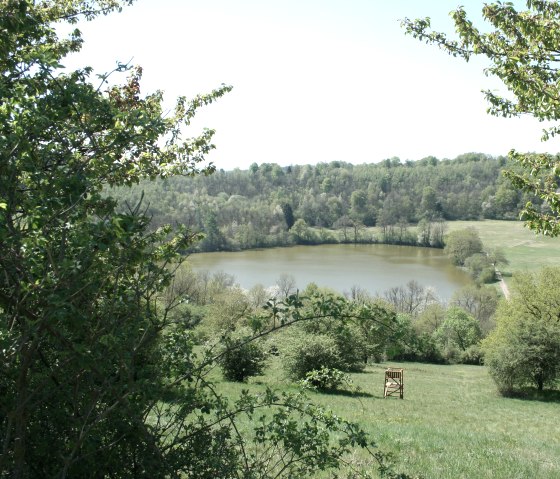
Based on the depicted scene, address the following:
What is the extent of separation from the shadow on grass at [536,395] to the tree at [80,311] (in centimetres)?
1967

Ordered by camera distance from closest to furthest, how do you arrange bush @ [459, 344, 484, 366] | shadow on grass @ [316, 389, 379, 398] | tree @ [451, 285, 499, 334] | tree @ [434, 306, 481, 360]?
shadow on grass @ [316, 389, 379, 398], bush @ [459, 344, 484, 366], tree @ [434, 306, 481, 360], tree @ [451, 285, 499, 334]

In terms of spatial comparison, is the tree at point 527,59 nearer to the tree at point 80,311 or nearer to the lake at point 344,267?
the tree at point 80,311

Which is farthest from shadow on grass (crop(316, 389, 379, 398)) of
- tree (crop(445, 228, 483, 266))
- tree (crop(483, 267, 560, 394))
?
tree (crop(445, 228, 483, 266))

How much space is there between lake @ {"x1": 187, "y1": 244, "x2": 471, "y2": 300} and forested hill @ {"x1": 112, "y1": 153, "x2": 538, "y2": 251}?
6.59 metres

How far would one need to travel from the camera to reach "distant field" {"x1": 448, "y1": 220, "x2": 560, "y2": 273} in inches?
2931

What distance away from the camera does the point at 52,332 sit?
2.21 meters

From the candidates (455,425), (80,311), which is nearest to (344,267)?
(455,425)

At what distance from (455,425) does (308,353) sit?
6146 mm

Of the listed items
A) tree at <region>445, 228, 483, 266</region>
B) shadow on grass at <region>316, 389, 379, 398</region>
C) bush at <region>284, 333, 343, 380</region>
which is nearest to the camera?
shadow on grass at <region>316, 389, 379, 398</region>

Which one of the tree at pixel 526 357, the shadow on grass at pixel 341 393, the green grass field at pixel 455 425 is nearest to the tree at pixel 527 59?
the green grass field at pixel 455 425

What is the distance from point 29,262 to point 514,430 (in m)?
13.0

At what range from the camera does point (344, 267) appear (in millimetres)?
74688

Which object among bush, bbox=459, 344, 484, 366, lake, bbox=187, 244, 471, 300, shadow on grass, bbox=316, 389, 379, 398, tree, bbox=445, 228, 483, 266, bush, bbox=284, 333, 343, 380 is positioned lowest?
bush, bbox=459, 344, 484, 366

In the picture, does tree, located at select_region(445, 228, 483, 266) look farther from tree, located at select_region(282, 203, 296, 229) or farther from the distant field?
tree, located at select_region(282, 203, 296, 229)
